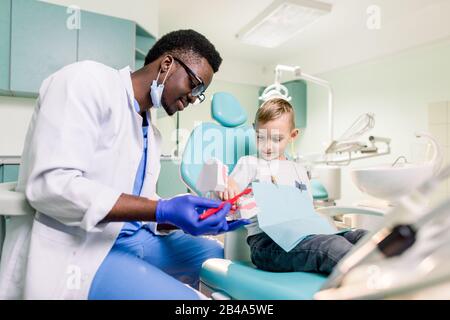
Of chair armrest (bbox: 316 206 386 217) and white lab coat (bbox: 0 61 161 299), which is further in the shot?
chair armrest (bbox: 316 206 386 217)

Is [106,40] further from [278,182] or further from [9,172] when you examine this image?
[278,182]

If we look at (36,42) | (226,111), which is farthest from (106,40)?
(226,111)

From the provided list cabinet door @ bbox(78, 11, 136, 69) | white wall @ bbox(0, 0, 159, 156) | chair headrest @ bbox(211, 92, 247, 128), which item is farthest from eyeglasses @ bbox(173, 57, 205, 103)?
white wall @ bbox(0, 0, 159, 156)

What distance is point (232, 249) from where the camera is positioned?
1.07 metres

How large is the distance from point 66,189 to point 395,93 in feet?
11.5

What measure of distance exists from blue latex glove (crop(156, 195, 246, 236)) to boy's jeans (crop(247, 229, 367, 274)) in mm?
217

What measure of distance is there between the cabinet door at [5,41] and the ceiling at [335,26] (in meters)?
1.39

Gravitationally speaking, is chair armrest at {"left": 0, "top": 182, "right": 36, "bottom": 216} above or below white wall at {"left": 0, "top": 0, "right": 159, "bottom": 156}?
below

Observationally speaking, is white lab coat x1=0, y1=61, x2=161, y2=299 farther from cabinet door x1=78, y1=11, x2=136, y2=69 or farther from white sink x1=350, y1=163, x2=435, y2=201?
cabinet door x1=78, y1=11, x2=136, y2=69

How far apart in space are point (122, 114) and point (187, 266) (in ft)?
2.03

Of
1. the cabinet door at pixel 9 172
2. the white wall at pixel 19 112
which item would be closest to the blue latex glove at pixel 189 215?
the cabinet door at pixel 9 172

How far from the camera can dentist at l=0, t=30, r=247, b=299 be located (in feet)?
2.27

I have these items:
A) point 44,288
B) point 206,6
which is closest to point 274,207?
point 44,288
